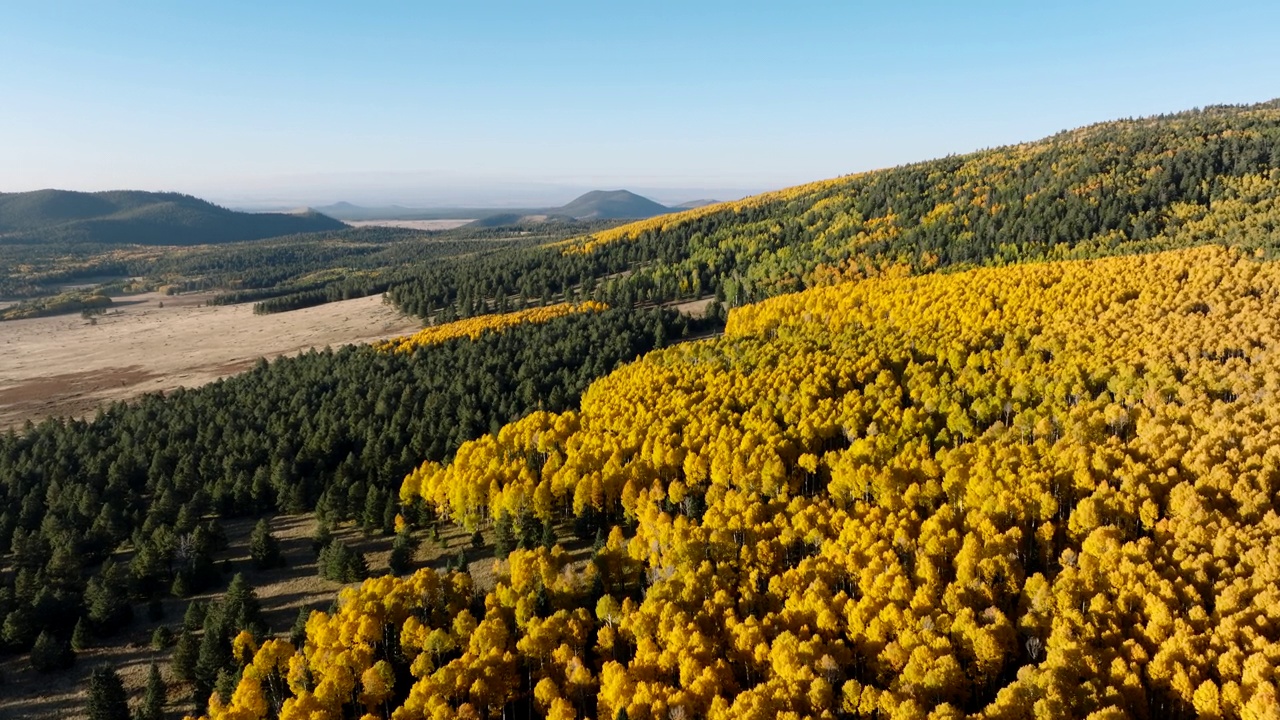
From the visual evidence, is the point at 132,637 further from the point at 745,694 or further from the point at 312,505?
the point at 745,694

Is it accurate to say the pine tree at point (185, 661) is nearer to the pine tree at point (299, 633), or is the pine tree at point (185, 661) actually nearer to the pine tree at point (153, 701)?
the pine tree at point (153, 701)

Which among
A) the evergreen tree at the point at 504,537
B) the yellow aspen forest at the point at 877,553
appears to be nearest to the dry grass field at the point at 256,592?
the evergreen tree at the point at 504,537

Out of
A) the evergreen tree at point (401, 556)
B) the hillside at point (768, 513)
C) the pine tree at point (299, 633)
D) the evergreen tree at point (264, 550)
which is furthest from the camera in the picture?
the evergreen tree at point (264, 550)

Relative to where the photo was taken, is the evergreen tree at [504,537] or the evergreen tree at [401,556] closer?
the evergreen tree at [401,556]

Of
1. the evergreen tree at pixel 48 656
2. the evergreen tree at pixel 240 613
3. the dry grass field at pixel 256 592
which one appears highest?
the evergreen tree at pixel 240 613

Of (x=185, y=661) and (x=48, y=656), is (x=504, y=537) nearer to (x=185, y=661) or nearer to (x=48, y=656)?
(x=185, y=661)

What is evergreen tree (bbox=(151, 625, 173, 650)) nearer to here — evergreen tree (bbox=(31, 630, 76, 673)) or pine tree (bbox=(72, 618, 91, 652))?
pine tree (bbox=(72, 618, 91, 652))
